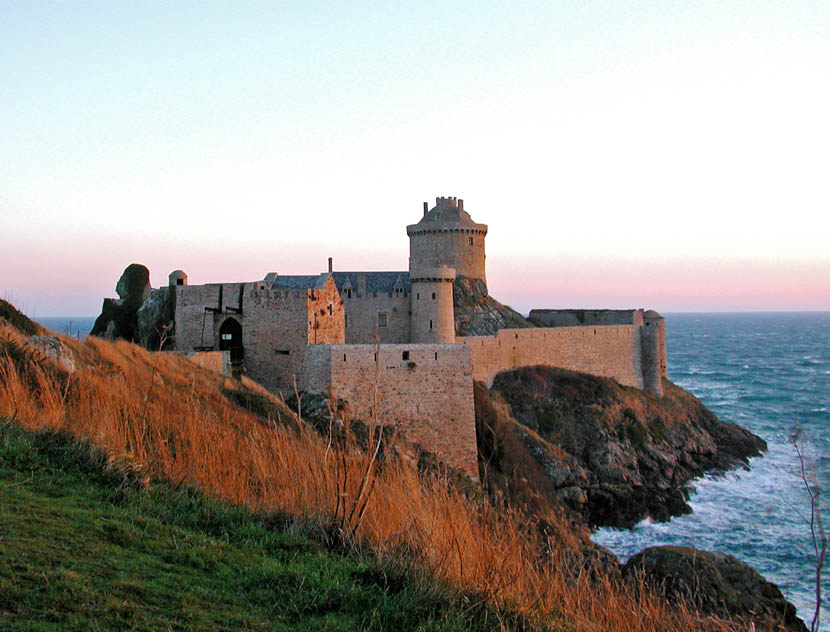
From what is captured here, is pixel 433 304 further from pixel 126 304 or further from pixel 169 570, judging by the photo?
pixel 169 570

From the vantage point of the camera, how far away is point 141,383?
11781 mm

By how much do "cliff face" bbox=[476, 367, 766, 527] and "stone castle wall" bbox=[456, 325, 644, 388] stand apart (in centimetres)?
86

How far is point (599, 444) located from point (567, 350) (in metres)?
8.09

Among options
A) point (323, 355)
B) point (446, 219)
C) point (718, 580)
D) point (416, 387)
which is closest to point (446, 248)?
point (446, 219)

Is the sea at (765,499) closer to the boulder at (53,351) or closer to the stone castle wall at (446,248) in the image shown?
the boulder at (53,351)

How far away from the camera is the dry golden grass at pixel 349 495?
451 centimetres

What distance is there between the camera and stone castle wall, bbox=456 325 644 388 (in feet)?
102

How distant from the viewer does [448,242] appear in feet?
133

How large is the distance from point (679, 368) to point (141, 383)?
7461cm

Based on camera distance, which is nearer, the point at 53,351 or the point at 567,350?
the point at 53,351

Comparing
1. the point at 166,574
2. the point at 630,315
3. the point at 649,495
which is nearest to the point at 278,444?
the point at 166,574

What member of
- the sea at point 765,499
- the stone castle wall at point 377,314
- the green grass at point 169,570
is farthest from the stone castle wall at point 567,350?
the green grass at point 169,570

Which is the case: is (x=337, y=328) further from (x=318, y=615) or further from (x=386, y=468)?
(x=318, y=615)

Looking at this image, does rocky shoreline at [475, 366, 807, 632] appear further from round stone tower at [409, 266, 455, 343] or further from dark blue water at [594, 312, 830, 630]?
round stone tower at [409, 266, 455, 343]
